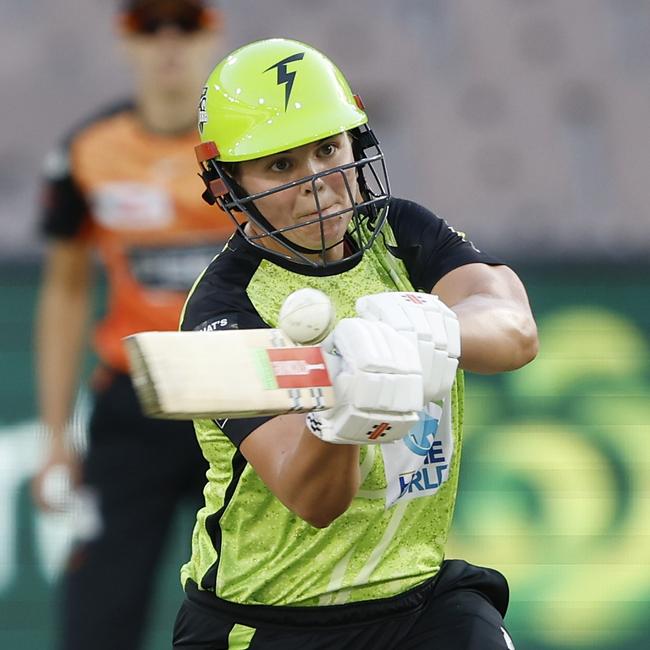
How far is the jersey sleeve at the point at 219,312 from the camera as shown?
106 inches

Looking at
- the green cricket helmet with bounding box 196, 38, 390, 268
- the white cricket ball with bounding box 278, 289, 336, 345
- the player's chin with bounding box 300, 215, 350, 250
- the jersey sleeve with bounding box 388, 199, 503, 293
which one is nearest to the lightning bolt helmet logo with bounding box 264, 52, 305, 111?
the green cricket helmet with bounding box 196, 38, 390, 268

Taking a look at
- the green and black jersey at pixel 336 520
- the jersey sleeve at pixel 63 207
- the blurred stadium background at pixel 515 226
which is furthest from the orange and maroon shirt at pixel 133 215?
the green and black jersey at pixel 336 520

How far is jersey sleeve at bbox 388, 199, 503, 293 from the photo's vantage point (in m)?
2.98

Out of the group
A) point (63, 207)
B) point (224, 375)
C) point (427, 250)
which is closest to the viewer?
point (224, 375)

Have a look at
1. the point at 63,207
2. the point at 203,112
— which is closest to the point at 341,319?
the point at 203,112

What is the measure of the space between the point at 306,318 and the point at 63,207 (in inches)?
108

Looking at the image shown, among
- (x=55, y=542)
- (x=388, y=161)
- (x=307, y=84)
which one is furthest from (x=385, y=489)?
(x=388, y=161)

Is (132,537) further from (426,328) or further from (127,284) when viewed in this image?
(426,328)

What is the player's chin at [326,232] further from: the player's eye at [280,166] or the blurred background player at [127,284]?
the blurred background player at [127,284]

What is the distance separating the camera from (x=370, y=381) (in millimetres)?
2117

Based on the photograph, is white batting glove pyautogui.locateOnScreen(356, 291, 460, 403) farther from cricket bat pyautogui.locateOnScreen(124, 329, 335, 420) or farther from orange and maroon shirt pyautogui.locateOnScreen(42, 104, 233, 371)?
orange and maroon shirt pyautogui.locateOnScreen(42, 104, 233, 371)

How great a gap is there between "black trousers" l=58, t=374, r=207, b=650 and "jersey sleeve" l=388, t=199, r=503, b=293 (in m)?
1.62

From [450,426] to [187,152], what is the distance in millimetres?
2029

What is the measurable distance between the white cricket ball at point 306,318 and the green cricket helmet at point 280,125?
54 centimetres
